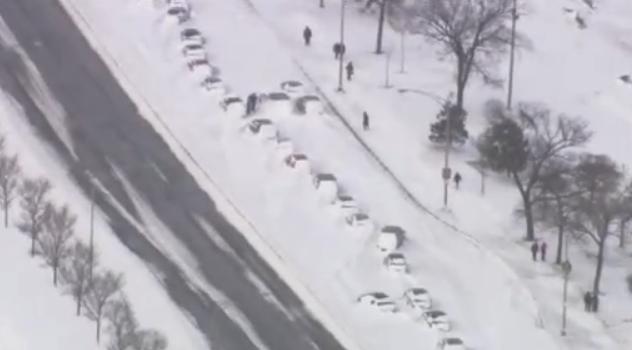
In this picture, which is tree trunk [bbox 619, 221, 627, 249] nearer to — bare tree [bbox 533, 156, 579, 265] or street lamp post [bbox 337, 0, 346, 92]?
bare tree [bbox 533, 156, 579, 265]

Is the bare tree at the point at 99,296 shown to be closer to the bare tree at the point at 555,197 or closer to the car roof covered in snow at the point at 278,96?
the bare tree at the point at 555,197

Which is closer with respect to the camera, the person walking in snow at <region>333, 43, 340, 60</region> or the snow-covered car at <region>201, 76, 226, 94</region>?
the snow-covered car at <region>201, 76, 226, 94</region>

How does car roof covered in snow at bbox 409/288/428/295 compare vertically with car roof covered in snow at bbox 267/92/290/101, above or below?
below

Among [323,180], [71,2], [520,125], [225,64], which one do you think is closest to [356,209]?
[323,180]

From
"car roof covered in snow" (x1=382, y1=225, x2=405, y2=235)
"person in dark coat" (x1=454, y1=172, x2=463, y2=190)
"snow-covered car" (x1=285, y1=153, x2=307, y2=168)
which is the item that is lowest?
"car roof covered in snow" (x1=382, y1=225, x2=405, y2=235)

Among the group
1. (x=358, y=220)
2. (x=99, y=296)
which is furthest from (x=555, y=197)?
(x=99, y=296)

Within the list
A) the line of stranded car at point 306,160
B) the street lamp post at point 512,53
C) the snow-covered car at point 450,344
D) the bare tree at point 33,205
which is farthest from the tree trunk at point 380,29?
the snow-covered car at point 450,344

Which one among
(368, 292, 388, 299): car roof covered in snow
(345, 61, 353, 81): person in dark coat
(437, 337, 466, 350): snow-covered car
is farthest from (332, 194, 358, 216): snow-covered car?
(345, 61, 353, 81): person in dark coat
